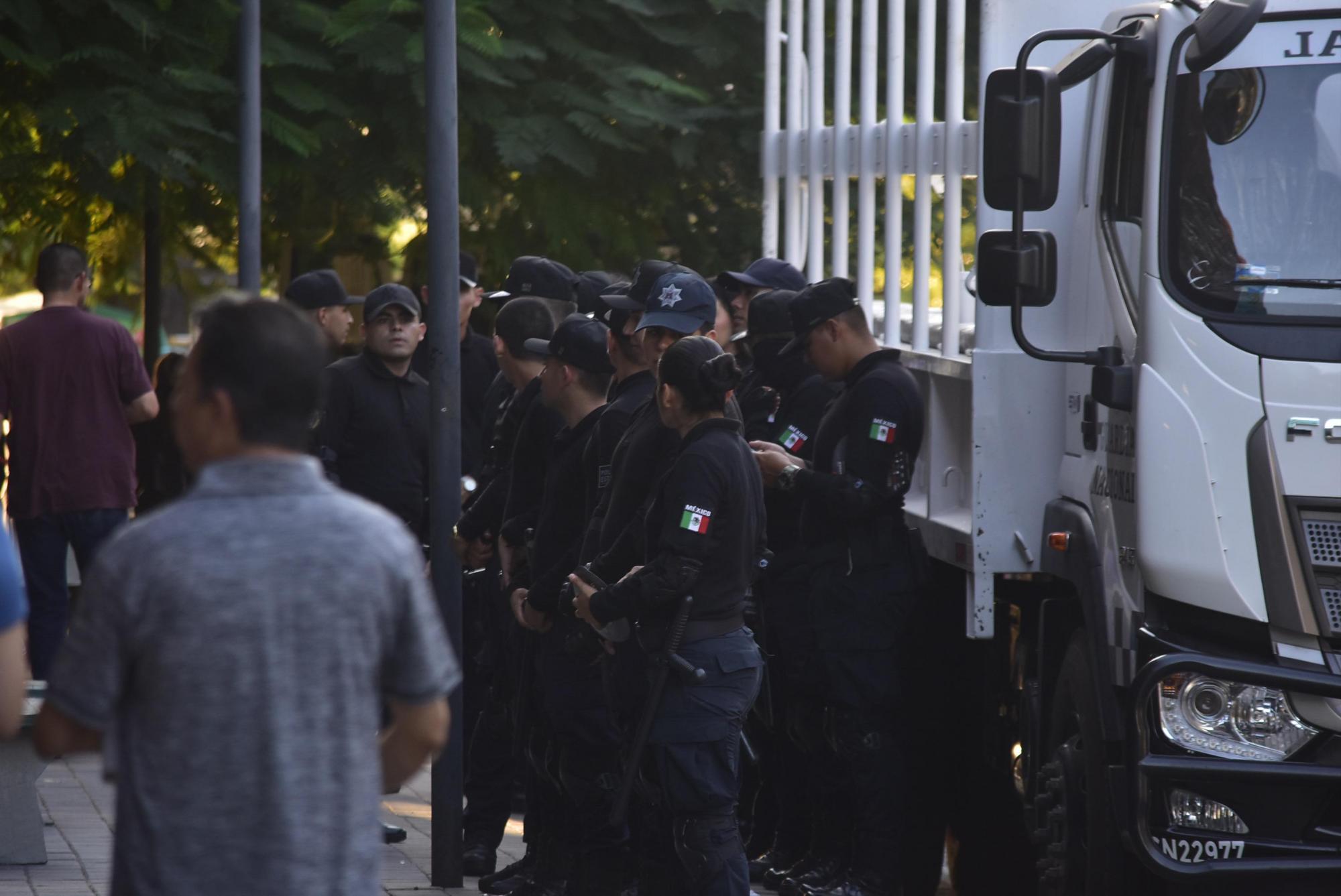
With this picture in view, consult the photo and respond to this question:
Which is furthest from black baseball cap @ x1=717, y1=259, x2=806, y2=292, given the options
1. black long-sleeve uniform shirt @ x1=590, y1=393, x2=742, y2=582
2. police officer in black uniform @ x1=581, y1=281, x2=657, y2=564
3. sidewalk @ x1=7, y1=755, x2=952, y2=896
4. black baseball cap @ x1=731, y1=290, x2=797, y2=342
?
sidewalk @ x1=7, y1=755, x2=952, y2=896

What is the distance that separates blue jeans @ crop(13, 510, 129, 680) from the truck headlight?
17.2 ft

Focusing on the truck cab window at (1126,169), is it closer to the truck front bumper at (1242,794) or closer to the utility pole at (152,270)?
the truck front bumper at (1242,794)

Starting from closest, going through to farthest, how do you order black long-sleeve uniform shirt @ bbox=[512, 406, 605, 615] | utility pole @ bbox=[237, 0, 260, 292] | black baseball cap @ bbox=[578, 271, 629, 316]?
1. black long-sleeve uniform shirt @ bbox=[512, 406, 605, 615]
2. black baseball cap @ bbox=[578, 271, 629, 316]
3. utility pole @ bbox=[237, 0, 260, 292]

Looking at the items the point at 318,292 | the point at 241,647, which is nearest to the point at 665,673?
the point at 241,647

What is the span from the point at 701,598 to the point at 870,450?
1.25 meters

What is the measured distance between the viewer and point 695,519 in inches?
209

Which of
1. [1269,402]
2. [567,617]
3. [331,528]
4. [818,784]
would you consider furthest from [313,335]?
[818,784]

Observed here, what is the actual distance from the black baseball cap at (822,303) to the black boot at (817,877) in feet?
6.09

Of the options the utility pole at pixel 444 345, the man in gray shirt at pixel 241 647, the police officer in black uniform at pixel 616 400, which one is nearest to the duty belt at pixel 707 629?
the police officer in black uniform at pixel 616 400

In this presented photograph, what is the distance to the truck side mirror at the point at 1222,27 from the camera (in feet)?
16.6

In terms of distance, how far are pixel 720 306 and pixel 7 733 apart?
197 inches

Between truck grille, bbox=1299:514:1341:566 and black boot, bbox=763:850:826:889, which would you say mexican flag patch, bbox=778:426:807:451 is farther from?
truck grille, bbox=1299:514:1341:566

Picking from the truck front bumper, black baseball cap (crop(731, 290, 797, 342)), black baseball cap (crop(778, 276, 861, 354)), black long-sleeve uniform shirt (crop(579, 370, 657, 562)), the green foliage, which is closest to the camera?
the truck front bumper

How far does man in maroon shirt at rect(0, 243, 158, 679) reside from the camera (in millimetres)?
8500
